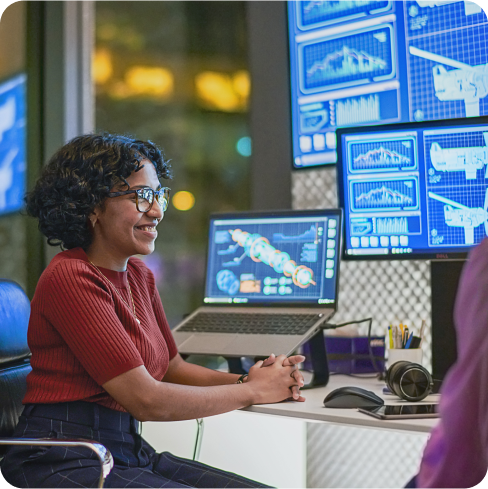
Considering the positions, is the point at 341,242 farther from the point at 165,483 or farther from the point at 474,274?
the point at 474,274

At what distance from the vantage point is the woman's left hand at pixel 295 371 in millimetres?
1387

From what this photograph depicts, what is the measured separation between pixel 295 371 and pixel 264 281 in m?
0.43

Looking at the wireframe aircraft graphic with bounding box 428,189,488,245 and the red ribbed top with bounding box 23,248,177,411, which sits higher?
the wireframe aircraft graphic with bounding box 428,189,488,245

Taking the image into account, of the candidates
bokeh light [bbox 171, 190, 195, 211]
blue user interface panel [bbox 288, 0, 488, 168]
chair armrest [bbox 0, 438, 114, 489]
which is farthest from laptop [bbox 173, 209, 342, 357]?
bokeh light [bbox 171, 190, 195, 211]

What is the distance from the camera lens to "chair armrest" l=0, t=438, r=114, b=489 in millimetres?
1090

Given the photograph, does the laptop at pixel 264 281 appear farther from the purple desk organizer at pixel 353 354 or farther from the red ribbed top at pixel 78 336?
the red ribbed top at pixel 78 336

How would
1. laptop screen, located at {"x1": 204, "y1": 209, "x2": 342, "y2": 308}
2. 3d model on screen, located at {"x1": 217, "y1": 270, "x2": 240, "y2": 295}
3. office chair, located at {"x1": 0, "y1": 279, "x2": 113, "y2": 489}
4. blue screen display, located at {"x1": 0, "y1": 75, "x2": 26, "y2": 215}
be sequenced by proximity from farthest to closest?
blue screen display, located at {"x1": 0, "y1": 75, "x2": 26, "y2": 215} < 3d model on screen, located at {"x1": 217, "y1": 270, "x2": 240, "y2": 295} < laptop screen, located at {"x1": 204, "y1": 209, "x2": 342, "y2": 308} < office chair, located at {"x1": 0, "y1": 279, "x2": 113, "y2": 489}

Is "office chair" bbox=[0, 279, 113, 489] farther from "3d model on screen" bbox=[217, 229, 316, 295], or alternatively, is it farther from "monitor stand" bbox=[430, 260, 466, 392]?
"monitor stand" bbox=[430, 260, 466, 392]

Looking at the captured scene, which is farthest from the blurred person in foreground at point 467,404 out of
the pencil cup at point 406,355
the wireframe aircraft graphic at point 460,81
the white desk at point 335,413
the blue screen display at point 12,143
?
the blue screen display at point 12,143

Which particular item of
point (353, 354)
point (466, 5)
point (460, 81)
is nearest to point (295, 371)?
point (353, 354)

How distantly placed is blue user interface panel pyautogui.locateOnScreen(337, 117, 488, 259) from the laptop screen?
0.09 m

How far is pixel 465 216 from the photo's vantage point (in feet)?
5.23

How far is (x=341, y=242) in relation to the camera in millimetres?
1711

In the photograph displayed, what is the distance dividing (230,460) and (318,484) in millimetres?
473
